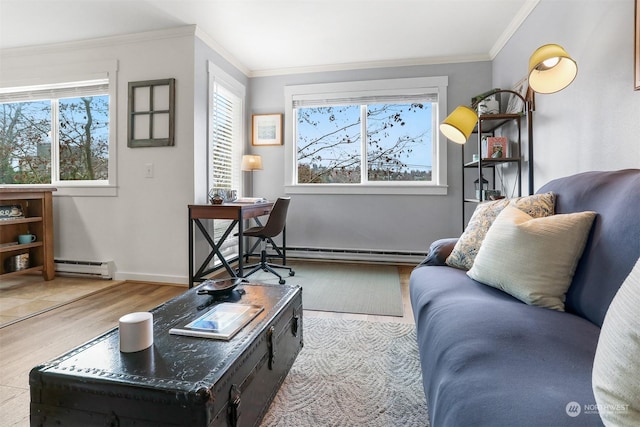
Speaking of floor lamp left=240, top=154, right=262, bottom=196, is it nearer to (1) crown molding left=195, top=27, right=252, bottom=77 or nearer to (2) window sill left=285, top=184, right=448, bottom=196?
(2) window sill left=285, top=184, right=448, bottom=196

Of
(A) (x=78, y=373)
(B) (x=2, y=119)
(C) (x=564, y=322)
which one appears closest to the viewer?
(A) (x=78, y=373)

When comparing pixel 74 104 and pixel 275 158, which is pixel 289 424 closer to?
pixel 275 158

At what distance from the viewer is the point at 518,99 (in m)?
2.89

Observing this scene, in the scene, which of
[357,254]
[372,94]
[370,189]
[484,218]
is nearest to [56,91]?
[372,94]

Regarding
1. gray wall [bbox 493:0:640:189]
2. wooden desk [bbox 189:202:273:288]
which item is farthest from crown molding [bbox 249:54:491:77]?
wooden desk [bbox 189:202:273:288]

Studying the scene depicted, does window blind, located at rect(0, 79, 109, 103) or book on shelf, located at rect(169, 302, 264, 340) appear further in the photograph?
window blind, located at rect(0, 79, 109, 103)

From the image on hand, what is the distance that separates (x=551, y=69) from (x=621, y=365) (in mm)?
1897

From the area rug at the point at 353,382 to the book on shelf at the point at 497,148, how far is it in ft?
5.87

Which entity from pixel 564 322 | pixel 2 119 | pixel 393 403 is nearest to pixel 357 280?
pixel 393 403

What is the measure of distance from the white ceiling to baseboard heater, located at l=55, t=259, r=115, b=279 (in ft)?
7.27

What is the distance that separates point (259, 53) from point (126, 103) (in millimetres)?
1463

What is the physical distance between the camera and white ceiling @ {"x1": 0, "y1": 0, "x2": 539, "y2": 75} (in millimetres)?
2715

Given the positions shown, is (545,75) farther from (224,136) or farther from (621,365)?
(224,136)

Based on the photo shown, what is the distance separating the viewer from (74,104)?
3.51 meters
